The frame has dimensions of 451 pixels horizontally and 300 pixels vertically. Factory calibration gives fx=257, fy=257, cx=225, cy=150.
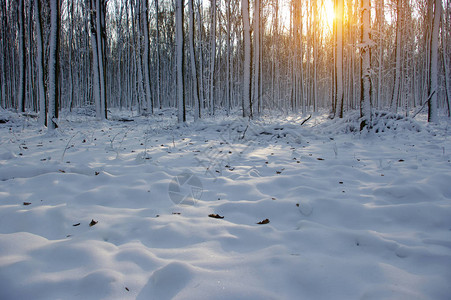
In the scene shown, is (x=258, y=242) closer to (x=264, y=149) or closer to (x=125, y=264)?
(x=125, y=264)

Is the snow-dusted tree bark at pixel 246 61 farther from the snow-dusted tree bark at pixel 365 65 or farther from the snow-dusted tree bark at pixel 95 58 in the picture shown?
the snow-dusted tree bark at pixel 95 58

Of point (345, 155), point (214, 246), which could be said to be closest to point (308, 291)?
point (214, 246)

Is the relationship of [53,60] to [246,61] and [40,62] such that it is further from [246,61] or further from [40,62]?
[246,61]

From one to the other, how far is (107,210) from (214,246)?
4.03 ft

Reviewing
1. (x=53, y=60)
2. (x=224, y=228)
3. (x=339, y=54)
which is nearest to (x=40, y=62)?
(x=53, y=60)

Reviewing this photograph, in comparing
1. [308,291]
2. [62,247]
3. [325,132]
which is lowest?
[308,291]

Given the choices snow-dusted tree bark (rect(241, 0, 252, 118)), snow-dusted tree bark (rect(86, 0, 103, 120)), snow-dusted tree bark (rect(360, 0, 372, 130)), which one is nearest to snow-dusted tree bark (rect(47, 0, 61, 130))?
snow-dusted tree bark (rect(86, 0, 103, 120))

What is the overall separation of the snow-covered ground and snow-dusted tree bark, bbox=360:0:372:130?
114 inches

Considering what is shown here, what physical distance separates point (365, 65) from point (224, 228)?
6.78 metres

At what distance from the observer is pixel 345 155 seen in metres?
4.96

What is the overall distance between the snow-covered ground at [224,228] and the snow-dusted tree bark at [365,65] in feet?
9.53

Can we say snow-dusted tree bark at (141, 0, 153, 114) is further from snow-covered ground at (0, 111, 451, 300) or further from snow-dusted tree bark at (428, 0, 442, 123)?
snow-dusted tree bark at (428, 0, 442, 123)

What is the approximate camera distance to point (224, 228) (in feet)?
7.07

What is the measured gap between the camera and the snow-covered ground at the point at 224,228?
1.43 m
